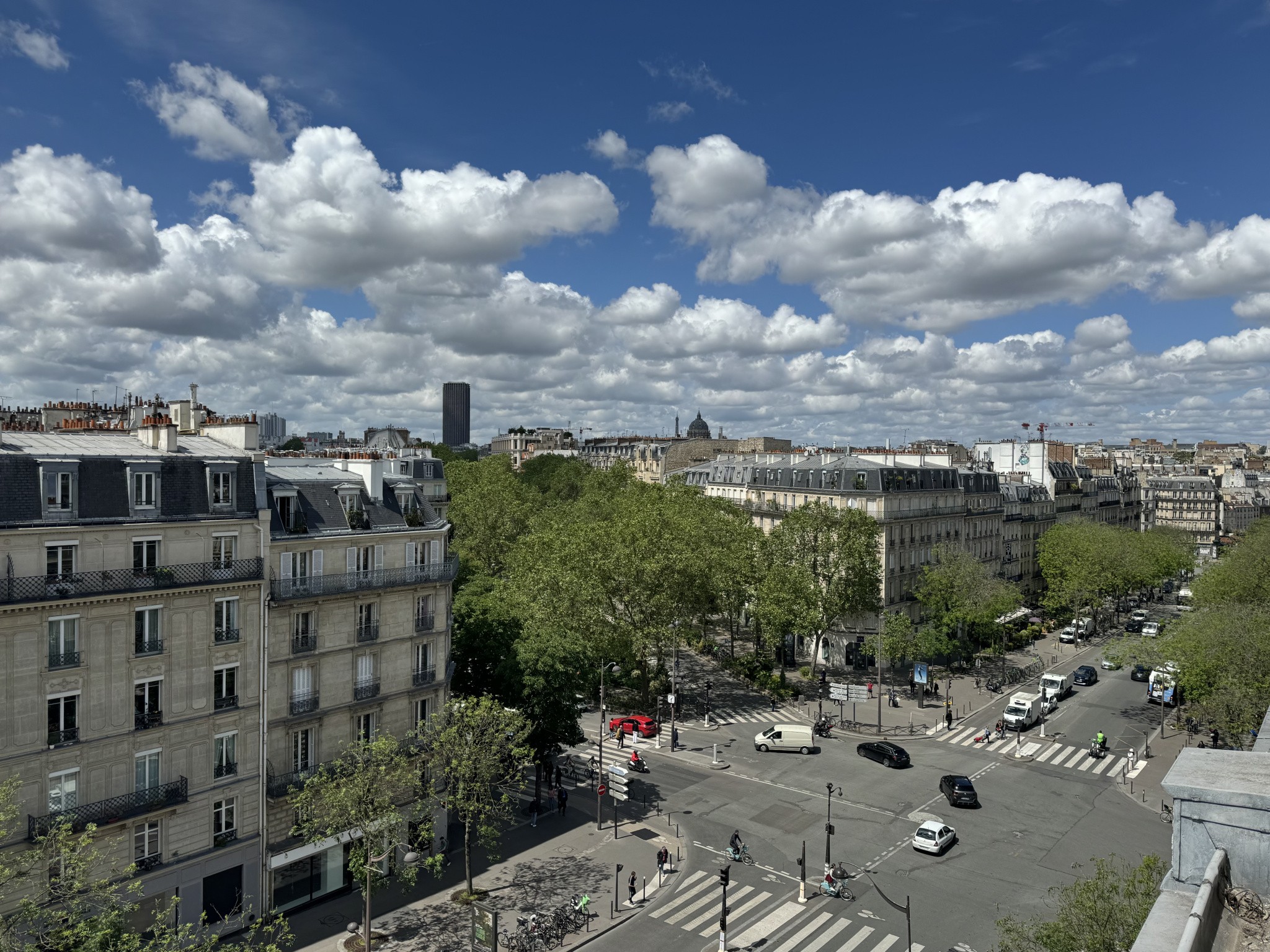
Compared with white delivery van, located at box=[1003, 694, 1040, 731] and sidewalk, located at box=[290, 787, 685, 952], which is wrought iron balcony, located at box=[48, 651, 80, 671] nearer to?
sidewalk, located at box=[290, 787, 685, 952]

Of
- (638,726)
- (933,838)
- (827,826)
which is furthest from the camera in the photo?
(638,726)

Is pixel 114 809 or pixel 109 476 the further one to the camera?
pixel 109 476

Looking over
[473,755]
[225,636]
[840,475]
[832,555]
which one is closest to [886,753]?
[832,555]

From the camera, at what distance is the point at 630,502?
232ft

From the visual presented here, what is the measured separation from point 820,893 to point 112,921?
74.9ft

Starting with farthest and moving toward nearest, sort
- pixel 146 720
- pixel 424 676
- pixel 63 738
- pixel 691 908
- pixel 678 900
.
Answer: pixel 424 676 → pixel 678 900 → pixel 691 908 → pixel 146 720 → pixel 63 738

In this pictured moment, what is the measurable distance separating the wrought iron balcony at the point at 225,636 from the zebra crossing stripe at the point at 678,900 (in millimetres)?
17690

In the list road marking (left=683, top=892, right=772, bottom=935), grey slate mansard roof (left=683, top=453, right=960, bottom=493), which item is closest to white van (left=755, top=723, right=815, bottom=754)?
road marking (left=683, top=892, right=772, bottom=935)

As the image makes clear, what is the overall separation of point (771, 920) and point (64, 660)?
2430 centimetres

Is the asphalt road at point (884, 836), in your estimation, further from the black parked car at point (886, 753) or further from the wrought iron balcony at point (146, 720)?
the wrought iron balcony at point (146, 720)

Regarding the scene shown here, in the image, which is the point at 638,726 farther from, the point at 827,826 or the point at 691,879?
the point at 827,826

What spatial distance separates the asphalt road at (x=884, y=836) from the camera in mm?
27469

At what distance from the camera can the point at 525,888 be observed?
3053cm

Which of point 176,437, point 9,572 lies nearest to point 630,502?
point 176,437
